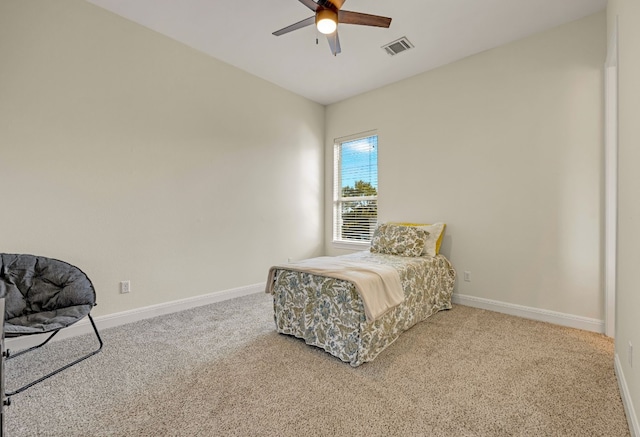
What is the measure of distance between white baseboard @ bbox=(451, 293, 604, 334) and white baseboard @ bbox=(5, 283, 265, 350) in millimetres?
2635

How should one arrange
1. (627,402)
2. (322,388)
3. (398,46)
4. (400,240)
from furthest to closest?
(400,240) → (398,46) → (322,388) → (627,402)

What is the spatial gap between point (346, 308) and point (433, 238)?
1.69 meters

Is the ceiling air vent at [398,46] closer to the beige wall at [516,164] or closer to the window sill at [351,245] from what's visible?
the beige wall at [516,164]

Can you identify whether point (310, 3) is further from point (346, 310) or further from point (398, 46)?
point (346, 310)

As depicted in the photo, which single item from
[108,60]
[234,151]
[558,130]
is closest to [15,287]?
[108,60]

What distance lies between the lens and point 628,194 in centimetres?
160

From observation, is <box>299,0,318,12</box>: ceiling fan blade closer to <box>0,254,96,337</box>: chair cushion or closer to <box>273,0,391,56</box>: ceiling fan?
<box>273,0,391,56</box>: ceiling fan

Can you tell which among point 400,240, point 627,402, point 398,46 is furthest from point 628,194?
point 398,46

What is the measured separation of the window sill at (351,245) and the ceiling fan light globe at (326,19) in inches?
117

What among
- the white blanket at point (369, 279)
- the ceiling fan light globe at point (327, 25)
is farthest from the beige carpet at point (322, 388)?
the ceiling fan light globe at point (327, 25)

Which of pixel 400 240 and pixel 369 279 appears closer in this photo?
pixel 369 279

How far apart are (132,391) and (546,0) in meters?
4.27

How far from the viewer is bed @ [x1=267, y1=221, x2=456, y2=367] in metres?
2.09

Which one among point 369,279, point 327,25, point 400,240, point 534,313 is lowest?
point 534,313
